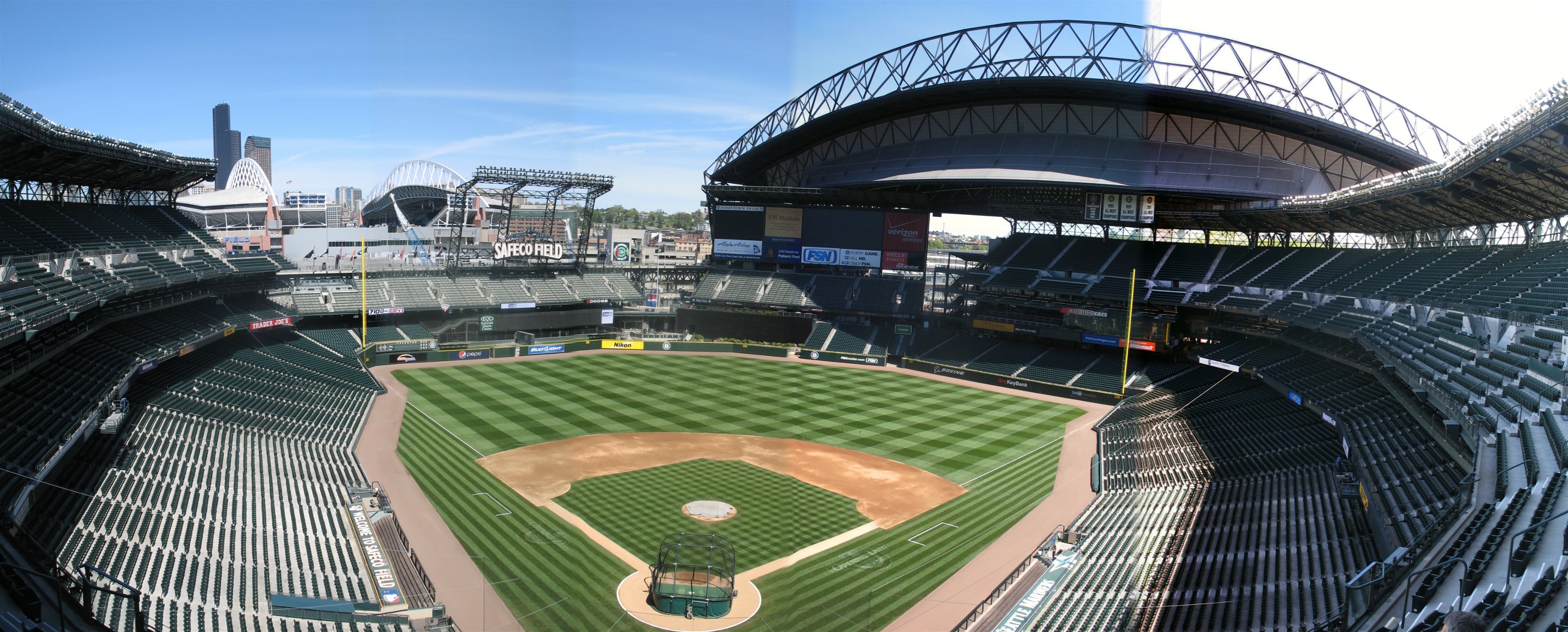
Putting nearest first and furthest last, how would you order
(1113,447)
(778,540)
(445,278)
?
(778,540) < (1113,447) < (445,278)

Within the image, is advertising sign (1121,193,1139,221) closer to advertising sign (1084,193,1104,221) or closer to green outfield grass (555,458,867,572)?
advertising sign (1084,193,1104,221)

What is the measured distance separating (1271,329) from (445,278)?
48.4 m

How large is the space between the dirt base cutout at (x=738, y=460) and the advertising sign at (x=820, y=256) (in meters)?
25.6

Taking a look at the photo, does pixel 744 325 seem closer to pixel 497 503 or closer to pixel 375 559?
pixel 497 503

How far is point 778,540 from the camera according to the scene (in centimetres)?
2069

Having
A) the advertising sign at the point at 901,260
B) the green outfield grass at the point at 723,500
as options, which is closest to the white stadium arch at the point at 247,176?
the advertising sign at the point at 901,260

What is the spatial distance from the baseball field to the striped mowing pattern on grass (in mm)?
141

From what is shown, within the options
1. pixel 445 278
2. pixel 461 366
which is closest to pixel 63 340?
pixel 461 366

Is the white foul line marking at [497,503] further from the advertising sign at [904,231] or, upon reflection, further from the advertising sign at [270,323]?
the advertising sign at [904,231]

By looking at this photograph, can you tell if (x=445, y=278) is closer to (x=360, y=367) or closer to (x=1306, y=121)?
(x=360, y=367)

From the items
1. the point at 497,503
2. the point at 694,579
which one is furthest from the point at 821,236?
the point at 694,579

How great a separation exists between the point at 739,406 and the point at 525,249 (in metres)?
27.0

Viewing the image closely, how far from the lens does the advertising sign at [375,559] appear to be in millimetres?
16312

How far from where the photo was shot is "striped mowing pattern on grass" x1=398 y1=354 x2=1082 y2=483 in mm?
31125
